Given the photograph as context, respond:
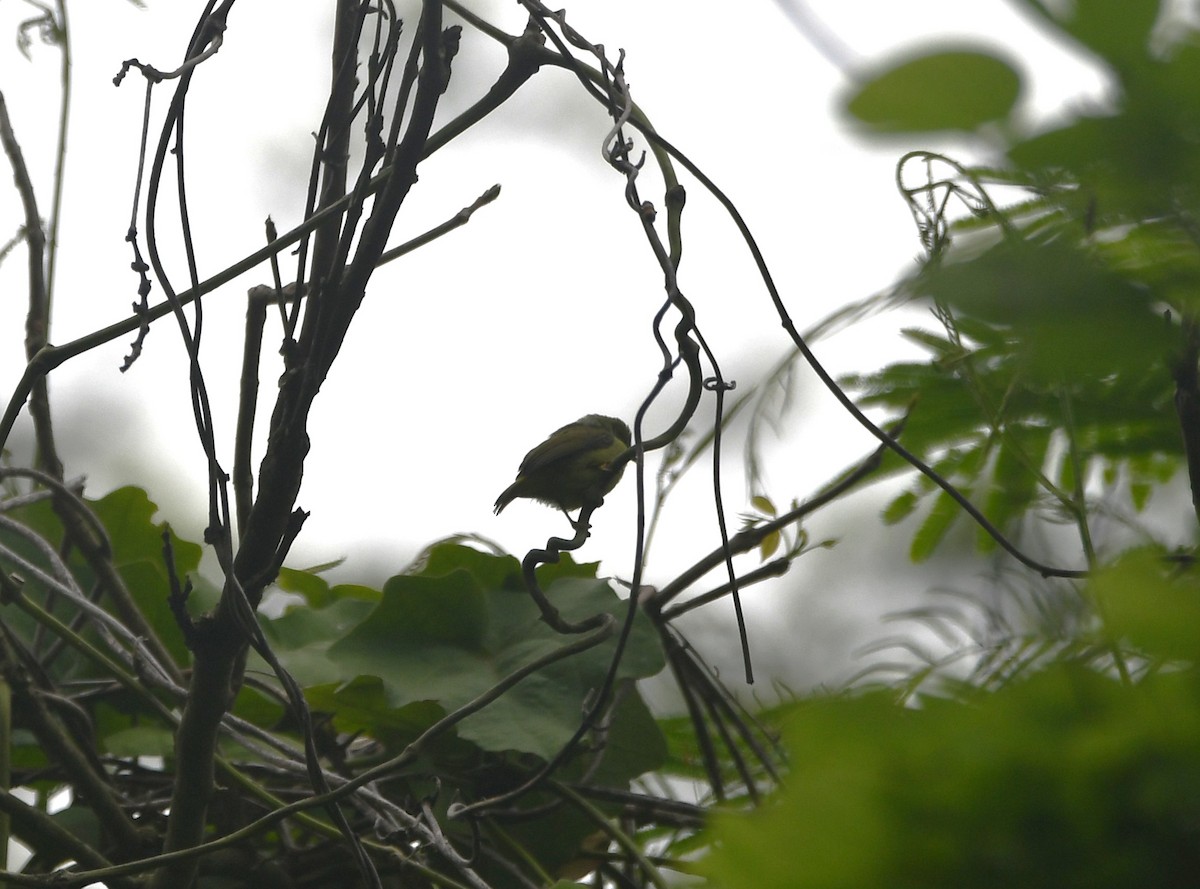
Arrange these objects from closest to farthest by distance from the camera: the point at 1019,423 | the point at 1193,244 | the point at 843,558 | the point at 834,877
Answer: the point at 834,877, the point at 1193,244, the point at 1019,423, the point at 843,558

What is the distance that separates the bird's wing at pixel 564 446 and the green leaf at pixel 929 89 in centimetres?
287

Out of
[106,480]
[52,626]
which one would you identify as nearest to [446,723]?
[52,626]

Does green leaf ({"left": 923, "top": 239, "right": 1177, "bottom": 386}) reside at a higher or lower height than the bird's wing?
lower

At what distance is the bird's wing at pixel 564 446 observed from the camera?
336cm

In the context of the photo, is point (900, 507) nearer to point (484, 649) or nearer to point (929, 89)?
point (484, 649)

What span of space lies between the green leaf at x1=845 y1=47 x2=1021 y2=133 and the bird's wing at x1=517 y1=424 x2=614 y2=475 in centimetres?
287

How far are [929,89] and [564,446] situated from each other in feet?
9.57

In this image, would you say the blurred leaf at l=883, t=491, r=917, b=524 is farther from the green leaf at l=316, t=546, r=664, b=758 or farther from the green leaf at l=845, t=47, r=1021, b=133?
the green leaf at l=845, t=47, r=1021, b=133

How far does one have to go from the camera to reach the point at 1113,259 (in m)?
0.67

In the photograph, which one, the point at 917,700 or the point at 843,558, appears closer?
the point at 917,700

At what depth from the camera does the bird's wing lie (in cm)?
336

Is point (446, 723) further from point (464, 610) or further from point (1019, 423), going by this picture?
point (1019, 423)

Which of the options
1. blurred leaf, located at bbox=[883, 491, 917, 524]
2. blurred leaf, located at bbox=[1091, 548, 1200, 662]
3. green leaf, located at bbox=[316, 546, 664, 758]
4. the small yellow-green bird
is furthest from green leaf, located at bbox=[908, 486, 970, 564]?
blurred leaf, located at bbox=[1091, 548, 1200, 662]

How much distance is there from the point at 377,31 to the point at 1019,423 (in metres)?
1.06
